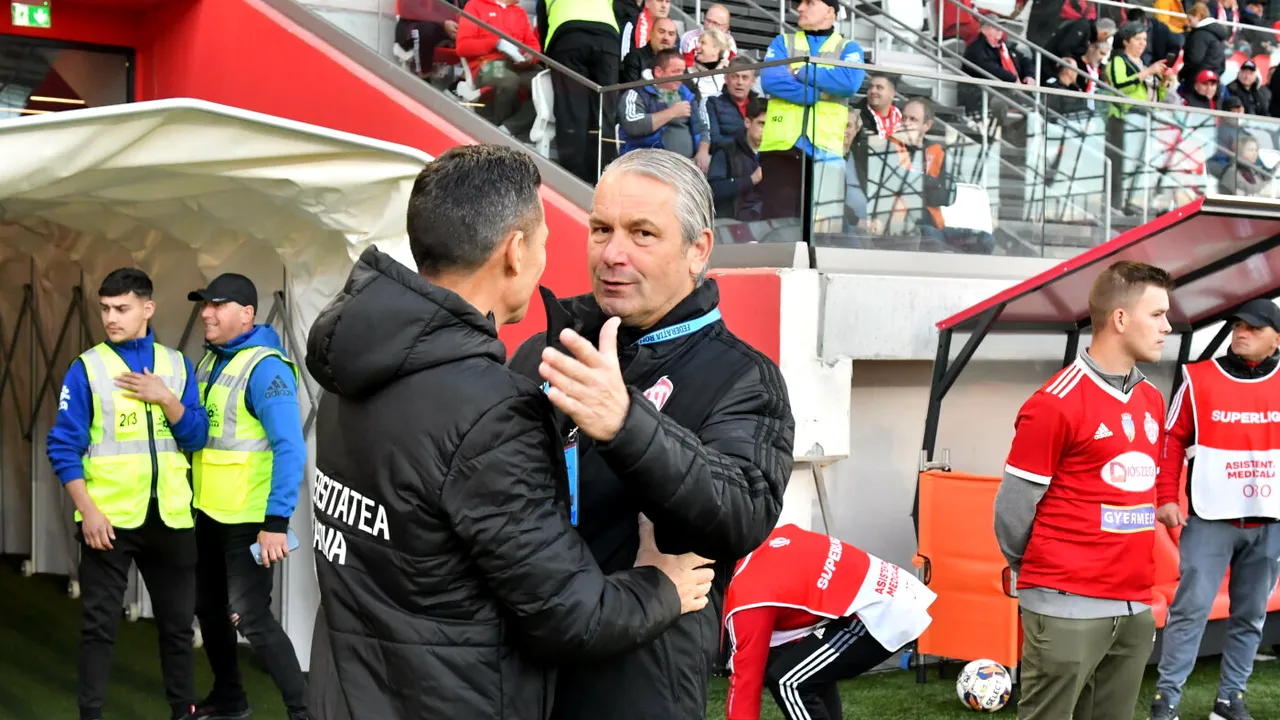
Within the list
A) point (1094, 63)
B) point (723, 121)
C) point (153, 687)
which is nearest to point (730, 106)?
point (723, 121)

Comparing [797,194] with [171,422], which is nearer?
[171,422]

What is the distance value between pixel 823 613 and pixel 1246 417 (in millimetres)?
2723

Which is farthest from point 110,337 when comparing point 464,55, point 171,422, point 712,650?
point 712,650

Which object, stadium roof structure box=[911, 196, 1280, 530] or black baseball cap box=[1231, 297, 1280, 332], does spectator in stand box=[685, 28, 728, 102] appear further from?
black baseball cap box=[1231, 297, 1280, 332]

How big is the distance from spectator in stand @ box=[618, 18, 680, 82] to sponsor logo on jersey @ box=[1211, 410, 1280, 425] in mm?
3888

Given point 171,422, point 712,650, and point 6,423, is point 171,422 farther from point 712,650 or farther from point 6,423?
point 6,423

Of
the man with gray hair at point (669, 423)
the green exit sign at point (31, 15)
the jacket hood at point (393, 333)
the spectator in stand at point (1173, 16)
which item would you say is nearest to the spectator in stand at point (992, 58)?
the spectator in stand at point (1173, 16)

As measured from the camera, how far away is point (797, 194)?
6902 mm

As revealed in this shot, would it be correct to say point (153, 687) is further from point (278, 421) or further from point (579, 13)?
point (579, 13)

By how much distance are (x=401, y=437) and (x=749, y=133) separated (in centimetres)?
504

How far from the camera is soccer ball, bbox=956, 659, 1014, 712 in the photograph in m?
6.29

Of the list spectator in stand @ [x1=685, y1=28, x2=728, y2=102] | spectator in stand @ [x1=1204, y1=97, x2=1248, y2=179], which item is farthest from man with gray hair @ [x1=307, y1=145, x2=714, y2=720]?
spectator in stand @ [x1=1204, y1=97, x2=1248, y2=179]

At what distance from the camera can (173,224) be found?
6531 millimetres

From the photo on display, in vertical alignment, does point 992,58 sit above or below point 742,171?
above
